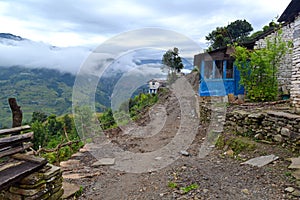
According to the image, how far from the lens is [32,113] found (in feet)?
64.8

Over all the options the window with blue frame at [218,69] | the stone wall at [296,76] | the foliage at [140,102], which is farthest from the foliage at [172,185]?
the foliage at [140,102]

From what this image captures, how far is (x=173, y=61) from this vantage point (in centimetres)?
1272

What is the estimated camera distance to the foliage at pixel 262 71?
8.20m

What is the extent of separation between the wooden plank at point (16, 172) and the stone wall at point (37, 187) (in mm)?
149

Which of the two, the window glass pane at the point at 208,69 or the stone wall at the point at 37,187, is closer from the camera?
the stone wall at the point at 37,187

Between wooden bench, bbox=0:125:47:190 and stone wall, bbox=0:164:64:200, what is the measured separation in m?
0.15

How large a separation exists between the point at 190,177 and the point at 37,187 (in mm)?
2470

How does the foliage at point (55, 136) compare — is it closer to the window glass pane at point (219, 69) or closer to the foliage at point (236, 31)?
the window glass pane at point (219, 69)

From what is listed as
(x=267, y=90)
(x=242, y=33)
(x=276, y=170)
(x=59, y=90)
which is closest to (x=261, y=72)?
(x=267, y=90)

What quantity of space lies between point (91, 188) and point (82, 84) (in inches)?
171

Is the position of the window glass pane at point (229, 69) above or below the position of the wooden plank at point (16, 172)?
above

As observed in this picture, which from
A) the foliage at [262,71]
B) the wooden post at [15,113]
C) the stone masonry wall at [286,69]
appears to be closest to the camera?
the wooden post at [15,113]

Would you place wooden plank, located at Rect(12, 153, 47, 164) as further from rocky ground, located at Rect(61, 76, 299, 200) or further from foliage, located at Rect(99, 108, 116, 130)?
foliage, located at Rect(99, 108, 116, 130)

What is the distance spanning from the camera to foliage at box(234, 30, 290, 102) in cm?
820
